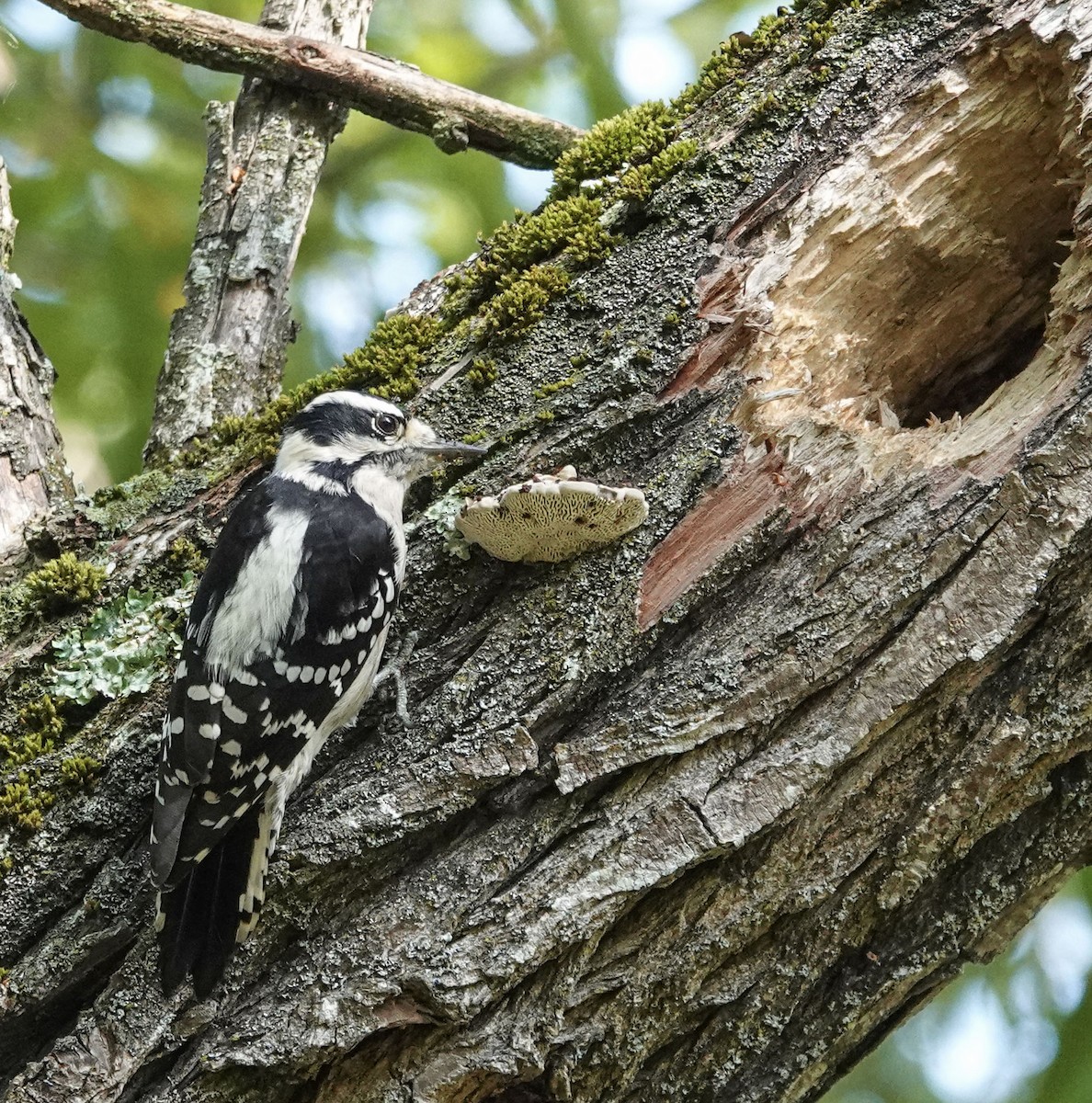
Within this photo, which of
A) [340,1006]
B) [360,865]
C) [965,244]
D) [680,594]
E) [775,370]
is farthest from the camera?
[965,244]

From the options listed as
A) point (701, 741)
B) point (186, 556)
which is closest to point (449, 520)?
point (186, 556)

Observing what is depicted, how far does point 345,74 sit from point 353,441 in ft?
4.45

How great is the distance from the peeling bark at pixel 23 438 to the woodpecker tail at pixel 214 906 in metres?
1.05

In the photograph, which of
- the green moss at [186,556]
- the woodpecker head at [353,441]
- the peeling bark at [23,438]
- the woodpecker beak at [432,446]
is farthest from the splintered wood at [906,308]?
the peeling bark at [23,438]

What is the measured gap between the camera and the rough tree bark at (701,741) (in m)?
2.14

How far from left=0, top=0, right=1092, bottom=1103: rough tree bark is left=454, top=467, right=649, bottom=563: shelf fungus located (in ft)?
0.20

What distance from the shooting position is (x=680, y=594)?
7.96ft

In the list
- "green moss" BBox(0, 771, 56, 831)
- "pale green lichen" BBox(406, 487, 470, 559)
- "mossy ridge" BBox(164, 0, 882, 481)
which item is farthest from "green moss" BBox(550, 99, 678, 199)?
"green moss" BBox(0, 771, 56, 831)

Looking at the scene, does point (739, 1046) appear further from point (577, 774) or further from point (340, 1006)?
point (340, 1006)

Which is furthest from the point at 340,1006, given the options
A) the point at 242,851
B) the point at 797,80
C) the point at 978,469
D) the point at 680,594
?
the point at 797,80

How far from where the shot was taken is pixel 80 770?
250cm

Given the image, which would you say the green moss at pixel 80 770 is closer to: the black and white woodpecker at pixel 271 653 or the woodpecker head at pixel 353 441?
the black and white woodpecker at pixel 271 653

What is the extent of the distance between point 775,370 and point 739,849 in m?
1.14

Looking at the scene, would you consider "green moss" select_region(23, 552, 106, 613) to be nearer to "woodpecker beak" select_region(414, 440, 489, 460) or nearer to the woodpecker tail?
the woodpecker tail
